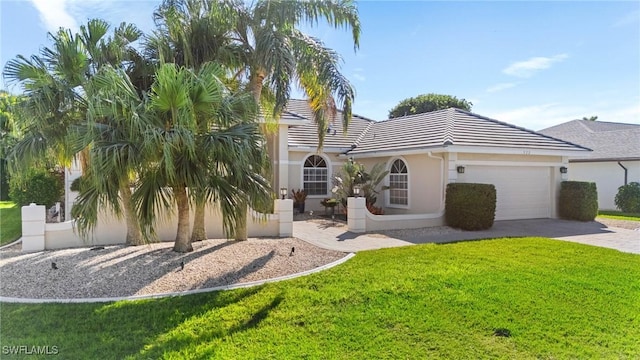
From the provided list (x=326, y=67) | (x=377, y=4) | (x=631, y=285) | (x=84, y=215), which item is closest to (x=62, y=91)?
(x=84, y=215)

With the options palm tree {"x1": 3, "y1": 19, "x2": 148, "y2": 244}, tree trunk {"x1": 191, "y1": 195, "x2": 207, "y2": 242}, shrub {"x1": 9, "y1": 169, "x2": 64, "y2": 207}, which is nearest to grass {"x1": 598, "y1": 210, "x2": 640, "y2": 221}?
tree trunk {"x1": 191, "y1": 195, "x2": 207, "y2": 242}

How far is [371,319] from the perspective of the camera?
5.36 meters

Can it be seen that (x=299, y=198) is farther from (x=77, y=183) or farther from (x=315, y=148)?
(x=77, y=183)

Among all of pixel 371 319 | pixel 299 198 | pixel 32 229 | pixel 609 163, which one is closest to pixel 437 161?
pixel 299 198

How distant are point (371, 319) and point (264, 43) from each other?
6624 mm

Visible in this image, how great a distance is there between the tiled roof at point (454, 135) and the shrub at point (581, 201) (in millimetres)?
1860

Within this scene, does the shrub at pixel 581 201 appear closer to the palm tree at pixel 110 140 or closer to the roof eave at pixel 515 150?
the roof eave at pixel 515 150

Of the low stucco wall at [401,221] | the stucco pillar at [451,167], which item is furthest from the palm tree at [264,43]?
the stucco pillar at [451,167]

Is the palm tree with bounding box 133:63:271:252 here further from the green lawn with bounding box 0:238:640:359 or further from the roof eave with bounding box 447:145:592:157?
the roof eave with bounding box 447:145:592:157

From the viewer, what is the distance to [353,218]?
42.2ft

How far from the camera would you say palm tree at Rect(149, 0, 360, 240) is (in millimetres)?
8852

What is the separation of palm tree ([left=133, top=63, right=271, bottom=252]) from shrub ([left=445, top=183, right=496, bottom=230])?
8325 millimetres

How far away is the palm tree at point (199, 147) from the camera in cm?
651

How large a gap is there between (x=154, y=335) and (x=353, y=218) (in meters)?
8.72
